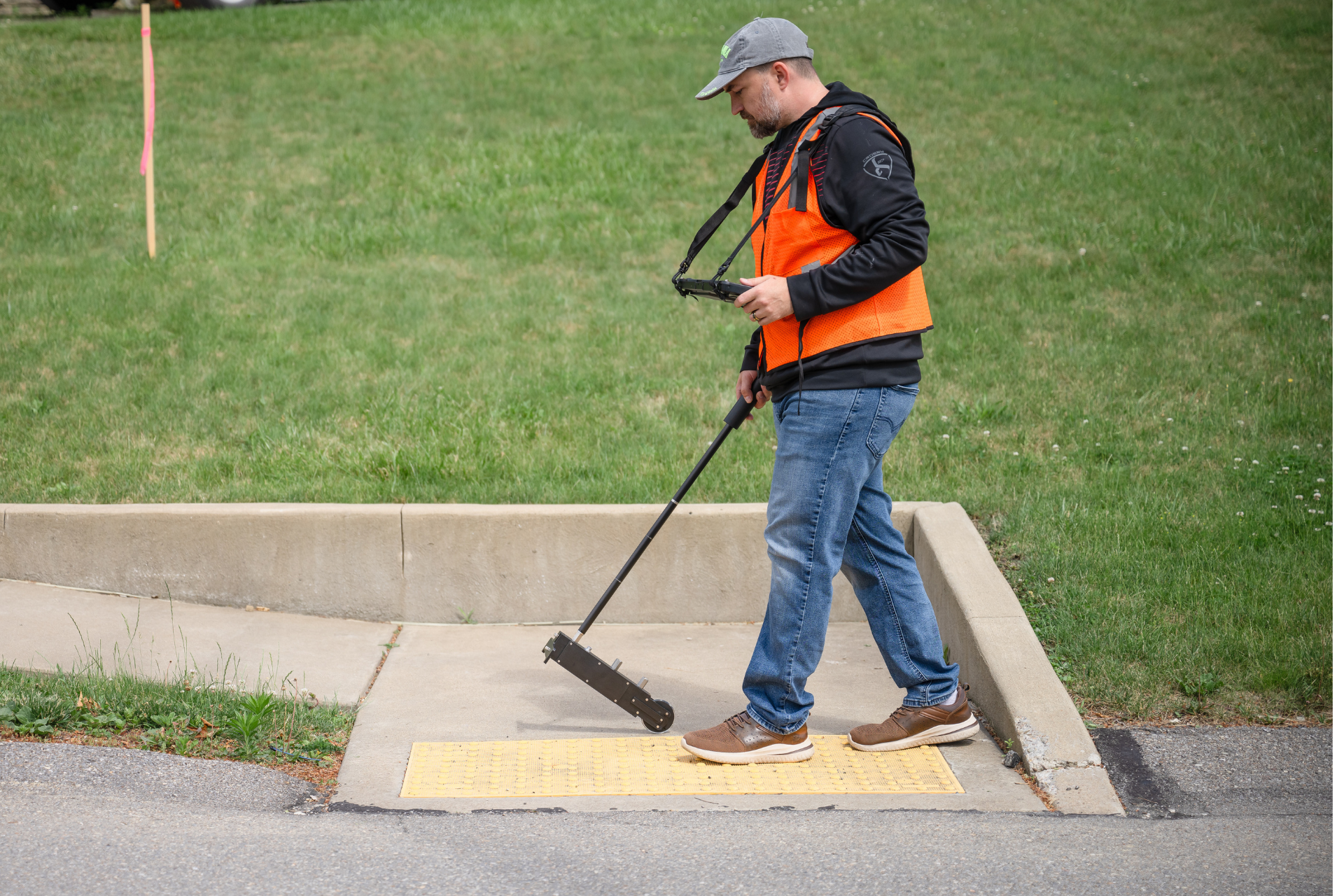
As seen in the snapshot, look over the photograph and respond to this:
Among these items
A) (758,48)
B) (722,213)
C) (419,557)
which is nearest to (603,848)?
(722,213)

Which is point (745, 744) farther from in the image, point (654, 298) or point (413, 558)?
point (654, 298)

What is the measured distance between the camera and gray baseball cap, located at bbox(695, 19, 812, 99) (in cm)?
348

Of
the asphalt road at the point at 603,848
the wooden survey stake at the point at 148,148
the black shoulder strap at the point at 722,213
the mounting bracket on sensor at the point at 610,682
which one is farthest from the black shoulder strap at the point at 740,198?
the wooden survey stake at the point at 148,148

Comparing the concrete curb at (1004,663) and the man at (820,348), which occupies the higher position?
the man at (820,348)

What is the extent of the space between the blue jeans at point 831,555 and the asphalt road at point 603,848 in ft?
Result: 1.54

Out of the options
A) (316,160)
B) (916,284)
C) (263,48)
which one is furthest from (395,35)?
(916,284)

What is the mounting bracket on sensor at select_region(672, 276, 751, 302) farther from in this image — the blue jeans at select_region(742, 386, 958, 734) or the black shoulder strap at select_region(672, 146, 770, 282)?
the blue jeans at select_region(742, 386, 958, 734)

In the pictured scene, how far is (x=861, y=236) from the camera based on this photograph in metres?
3.41

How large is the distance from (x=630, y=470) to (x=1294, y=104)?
9.76 meters

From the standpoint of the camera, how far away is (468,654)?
4887mm

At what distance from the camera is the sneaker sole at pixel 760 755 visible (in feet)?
12.1

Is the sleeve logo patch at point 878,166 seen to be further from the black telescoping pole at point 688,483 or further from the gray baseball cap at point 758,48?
the black telescoping pole at point 688,483

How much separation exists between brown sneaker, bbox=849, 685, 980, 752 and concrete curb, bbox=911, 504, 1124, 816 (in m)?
0.15

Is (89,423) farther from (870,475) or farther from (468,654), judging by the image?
(870,475)
